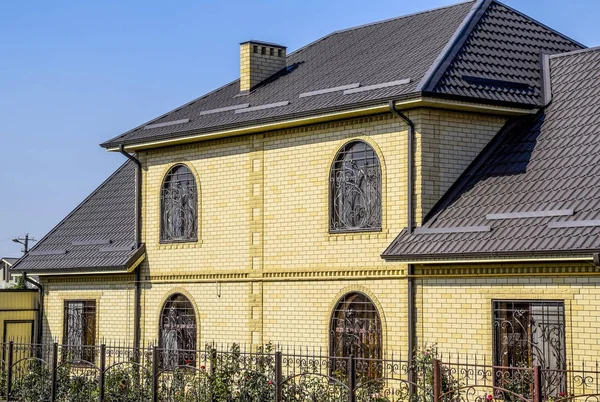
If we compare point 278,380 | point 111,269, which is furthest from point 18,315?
point 278,380

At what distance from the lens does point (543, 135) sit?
16.2 m

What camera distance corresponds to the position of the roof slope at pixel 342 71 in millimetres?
17062

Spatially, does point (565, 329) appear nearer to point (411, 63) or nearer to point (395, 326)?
point (395, 326)

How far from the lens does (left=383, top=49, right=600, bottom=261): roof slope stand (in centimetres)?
1417

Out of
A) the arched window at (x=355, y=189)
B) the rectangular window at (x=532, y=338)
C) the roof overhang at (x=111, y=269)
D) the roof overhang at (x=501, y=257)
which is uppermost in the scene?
the arched window at (x=355, y=189)

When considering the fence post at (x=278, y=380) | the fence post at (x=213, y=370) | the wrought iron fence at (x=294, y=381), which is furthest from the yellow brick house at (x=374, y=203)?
the fence post at (x=278, y=380)

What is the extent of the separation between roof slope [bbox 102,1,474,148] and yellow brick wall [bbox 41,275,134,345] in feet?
9.23

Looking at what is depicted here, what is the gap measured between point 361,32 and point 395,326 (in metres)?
7.13

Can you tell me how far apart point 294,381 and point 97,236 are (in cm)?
910

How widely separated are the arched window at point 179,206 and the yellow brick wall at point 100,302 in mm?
1382

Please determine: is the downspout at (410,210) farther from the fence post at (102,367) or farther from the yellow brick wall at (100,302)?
the yellow brick wall at (100,302)

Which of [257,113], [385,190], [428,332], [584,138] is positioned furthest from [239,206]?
[584,138]

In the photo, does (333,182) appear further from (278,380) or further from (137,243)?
(137,243)

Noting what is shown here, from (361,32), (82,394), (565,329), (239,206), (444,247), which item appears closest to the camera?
(565,329)
